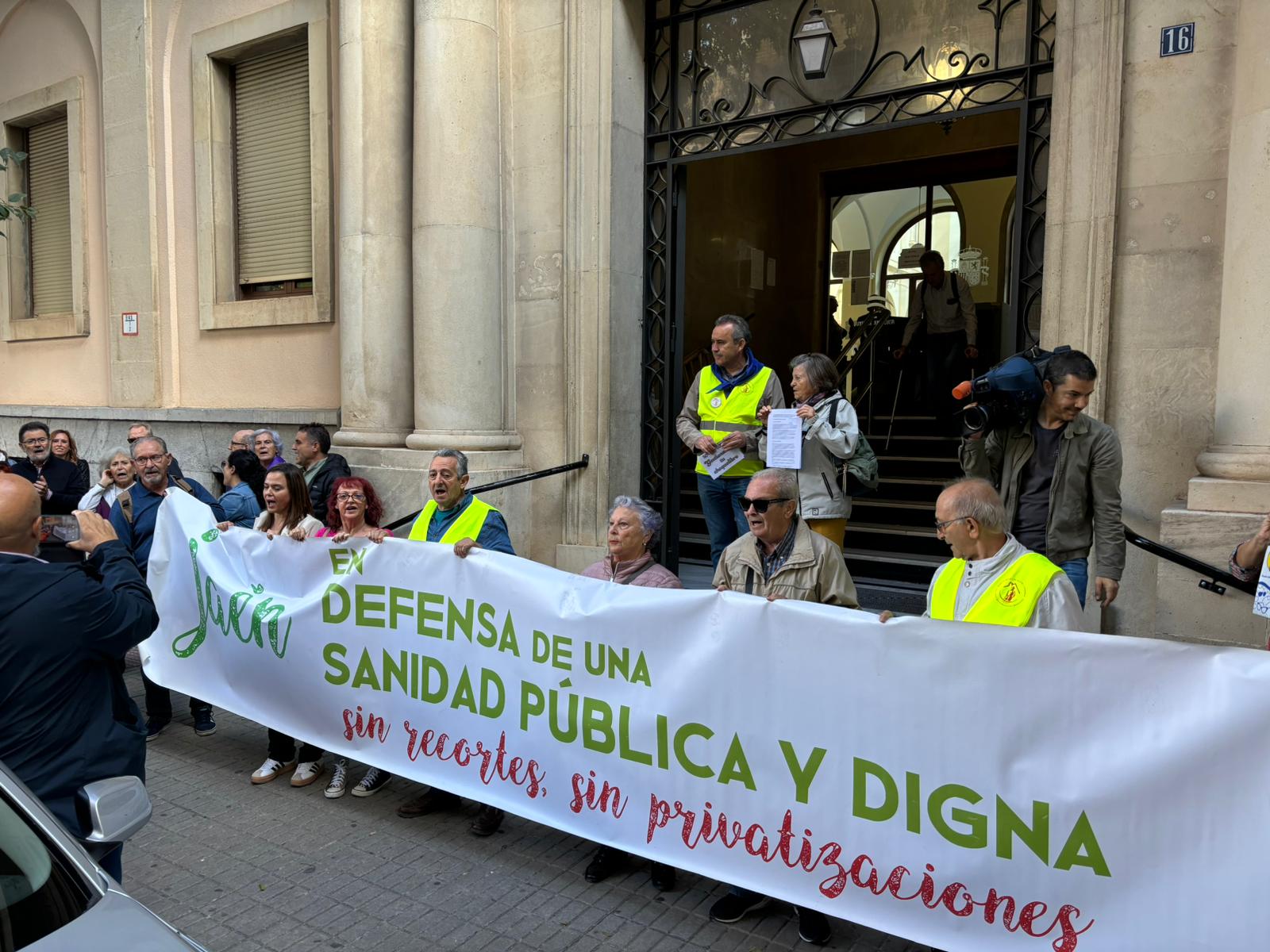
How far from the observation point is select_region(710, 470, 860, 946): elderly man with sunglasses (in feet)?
12.0

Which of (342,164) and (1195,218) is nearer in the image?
(1195,218)

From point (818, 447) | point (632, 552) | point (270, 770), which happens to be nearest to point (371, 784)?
point (270, 770)

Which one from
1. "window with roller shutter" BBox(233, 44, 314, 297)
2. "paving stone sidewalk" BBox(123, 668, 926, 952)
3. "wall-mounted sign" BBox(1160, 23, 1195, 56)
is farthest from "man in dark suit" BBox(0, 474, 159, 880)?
"window with roller shutter" BBox(233, 44, 314, 297)

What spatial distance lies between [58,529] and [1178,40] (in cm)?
720

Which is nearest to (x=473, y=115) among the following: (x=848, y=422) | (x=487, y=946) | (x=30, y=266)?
(x=848, y=422)

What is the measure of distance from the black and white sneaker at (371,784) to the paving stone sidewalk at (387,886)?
0.04 meters

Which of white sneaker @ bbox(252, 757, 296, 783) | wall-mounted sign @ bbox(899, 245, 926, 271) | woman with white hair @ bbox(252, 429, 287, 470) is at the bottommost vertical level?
white sneaker @ bbox(252, 757, 296, 783)

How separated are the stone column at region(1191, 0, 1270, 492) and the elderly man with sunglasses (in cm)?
260

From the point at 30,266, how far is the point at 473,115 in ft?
29.3

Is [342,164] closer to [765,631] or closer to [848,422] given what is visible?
[848,422]

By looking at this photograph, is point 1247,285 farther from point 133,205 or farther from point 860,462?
point 133,205

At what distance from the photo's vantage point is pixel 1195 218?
537 cm

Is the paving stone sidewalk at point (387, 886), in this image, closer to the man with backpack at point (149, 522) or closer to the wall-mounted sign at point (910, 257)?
the man with backpack at point (149, 522)

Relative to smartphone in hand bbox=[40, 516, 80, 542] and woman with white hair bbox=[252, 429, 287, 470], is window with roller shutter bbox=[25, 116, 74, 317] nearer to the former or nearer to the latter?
woman with white hair bbox=[252, 429, 287, 470]
